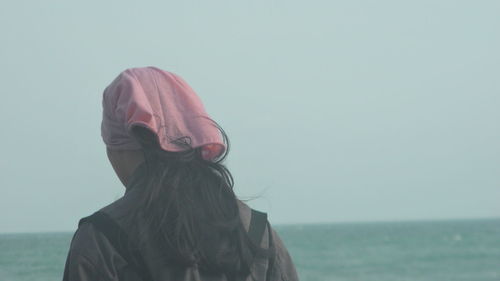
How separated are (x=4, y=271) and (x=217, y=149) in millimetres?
24711

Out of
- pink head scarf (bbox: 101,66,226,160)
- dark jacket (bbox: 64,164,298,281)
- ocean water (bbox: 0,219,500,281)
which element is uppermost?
pink head scarf (bbox: 101,66,226,160)

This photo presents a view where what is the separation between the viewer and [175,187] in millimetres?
1886

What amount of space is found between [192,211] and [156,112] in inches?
9.3

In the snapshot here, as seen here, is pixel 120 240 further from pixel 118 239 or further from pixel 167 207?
pixel 167 207

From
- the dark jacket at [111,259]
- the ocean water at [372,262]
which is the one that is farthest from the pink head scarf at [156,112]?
the ocean water at [372,262]

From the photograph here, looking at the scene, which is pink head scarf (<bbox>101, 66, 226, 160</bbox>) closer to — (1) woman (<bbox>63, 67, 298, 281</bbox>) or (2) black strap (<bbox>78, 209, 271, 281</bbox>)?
(1) woman (<bbox>63, 67, 298, 281</bbox>)

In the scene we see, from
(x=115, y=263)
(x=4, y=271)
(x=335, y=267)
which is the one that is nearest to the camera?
(x=115, y=263)

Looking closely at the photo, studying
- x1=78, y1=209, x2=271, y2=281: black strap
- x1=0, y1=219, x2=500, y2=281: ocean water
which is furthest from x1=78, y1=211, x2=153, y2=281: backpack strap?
x1=0, y1=219, x2=500, y2=281: ocean water

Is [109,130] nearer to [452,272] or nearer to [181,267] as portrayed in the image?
[181,267]

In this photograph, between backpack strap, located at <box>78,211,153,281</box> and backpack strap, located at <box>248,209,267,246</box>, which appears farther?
backpack strap, located at <box>248,209,267,246</box>

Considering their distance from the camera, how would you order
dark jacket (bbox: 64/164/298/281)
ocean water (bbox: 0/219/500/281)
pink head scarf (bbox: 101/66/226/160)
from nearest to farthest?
dark jacket (bbox: 64/164/298/281) < pink head scarf (bbox: 101/66/226/160) < ocean water (bbox: 0/219/500/281)

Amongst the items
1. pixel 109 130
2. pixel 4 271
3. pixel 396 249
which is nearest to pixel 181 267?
pixel 109 130

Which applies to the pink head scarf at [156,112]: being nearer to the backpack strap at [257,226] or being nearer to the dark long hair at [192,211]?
the dark long hair at [192,211]

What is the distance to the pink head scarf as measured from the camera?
75.7 inches
